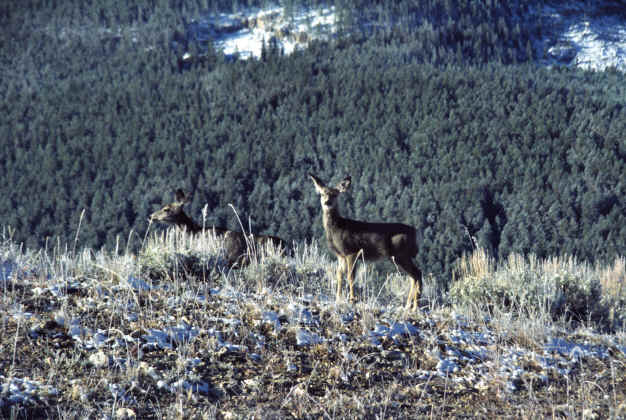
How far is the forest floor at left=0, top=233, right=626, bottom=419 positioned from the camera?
12.1 feet

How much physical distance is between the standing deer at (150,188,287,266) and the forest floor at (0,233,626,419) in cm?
361

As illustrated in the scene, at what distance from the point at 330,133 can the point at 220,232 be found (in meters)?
107

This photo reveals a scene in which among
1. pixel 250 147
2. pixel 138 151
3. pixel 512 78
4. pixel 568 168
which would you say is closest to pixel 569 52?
pixel 512 78

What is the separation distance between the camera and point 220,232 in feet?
32.2

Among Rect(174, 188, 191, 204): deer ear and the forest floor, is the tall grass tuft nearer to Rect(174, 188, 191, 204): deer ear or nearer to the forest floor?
the forest floor

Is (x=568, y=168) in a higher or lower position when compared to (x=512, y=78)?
lower

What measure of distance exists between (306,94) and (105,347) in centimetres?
12871

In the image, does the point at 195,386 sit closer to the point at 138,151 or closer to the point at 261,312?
the point at 261,312

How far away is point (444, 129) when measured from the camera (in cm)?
10975

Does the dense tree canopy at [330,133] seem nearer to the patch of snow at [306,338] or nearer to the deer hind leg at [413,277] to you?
the deer hind leg at [413,277]

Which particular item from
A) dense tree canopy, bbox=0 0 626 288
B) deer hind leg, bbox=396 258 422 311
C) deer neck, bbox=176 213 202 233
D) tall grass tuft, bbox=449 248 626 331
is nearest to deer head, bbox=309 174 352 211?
deer hind leg, bbox=396 258 422 311

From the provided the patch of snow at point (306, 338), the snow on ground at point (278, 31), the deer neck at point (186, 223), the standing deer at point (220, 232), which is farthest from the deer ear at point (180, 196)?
the snow on ground at point (278, 31)

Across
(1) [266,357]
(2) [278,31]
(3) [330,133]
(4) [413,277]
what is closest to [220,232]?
(4) [413,277]

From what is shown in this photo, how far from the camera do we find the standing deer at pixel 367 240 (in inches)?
280
